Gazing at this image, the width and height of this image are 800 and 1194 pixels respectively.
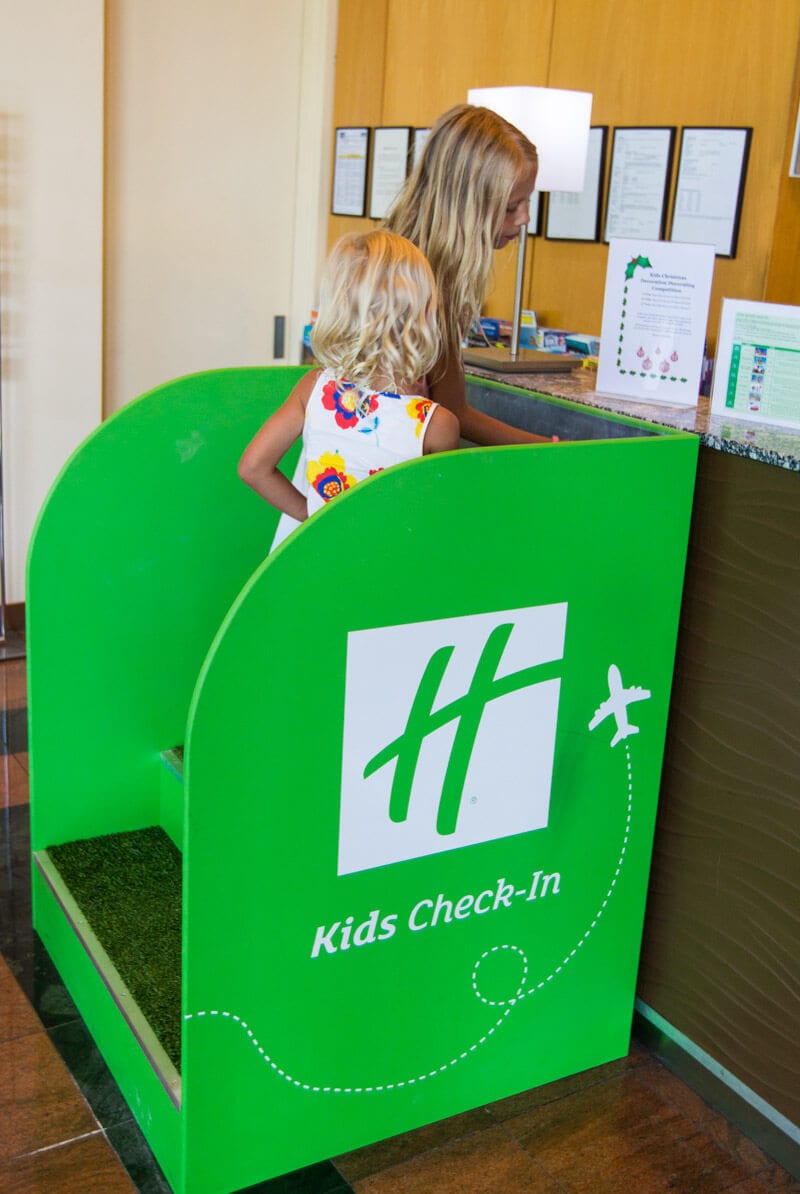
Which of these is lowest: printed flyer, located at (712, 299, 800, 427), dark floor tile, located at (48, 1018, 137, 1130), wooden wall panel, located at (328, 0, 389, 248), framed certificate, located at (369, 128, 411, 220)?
dark floor tile, located at (48, 1018, 137, 1130)

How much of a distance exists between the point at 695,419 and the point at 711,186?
158cm

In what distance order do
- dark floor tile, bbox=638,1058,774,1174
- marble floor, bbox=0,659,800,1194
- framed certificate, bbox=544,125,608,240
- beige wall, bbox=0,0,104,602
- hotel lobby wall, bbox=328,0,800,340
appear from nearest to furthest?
marble floor, bbox=0,659,800,1194 → dark floor tile, bbox=638,1058,774,1174 → hotel lobby wall, bbox=328,0,800,340 → framed certificate, bbox=544,125,608,240 → beige wall, bbox=0,0,104,602

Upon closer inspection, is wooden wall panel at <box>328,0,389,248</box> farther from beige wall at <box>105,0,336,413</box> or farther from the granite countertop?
the granite countertop

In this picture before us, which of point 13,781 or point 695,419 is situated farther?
point 13,781

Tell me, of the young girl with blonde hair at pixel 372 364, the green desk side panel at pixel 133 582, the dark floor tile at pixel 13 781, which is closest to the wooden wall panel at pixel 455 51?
the green desk side panel at pixel 133 582

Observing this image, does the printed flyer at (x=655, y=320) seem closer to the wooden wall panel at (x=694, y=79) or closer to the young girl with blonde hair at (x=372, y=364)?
the young girl with blonde hair at (x=372, y=364)

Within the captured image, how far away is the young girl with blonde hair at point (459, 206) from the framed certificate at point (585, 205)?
164cm

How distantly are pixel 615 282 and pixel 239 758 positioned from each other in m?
1.20

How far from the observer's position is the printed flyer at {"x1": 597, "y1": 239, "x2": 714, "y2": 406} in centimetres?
221

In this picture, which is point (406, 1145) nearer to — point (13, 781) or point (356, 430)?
point (356, 430)

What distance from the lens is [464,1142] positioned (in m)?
2.08

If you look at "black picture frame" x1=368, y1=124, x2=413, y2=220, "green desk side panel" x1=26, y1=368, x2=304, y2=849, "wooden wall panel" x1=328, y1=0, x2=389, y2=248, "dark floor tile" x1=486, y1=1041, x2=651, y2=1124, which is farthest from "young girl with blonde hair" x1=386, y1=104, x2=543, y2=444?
"wooden wall panel" x1=328, y1=0, x2=389, y2=248

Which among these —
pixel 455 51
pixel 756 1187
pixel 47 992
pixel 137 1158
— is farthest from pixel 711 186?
pixel 137 1158

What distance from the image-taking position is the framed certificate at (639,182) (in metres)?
3.57
